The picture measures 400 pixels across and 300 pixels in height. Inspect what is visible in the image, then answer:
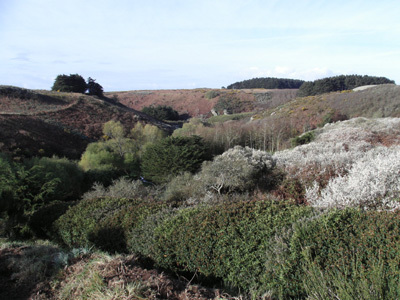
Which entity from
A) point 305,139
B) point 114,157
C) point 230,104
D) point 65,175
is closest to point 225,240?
point 65,175

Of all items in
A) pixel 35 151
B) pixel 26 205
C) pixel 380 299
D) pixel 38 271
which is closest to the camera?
pixel 380 299

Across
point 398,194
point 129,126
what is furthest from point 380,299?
point 129,126

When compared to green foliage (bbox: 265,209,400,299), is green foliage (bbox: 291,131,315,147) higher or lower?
lower

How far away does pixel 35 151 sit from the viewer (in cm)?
2364

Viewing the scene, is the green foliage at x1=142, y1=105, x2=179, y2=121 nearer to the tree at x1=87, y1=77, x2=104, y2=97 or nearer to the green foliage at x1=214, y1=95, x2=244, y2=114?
the tree at x1=87, y1=77, x2=104, y2=97

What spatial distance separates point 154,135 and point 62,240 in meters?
18.7

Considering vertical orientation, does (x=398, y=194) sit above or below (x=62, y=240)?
above

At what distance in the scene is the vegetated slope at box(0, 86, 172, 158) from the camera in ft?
79.6

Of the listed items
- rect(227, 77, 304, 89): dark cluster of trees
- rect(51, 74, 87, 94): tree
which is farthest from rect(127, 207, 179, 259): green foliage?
rect(227, 77, 304, 89): dark cluster of trees

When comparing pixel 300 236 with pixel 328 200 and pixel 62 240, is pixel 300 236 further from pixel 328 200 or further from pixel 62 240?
pixel 62 240

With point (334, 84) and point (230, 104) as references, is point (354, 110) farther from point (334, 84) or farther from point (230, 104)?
point (230, 104)

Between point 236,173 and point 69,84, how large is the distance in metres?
47.9

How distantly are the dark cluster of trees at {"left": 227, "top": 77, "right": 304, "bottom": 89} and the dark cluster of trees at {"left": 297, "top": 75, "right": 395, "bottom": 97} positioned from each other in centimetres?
3266

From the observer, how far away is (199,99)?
237 feet
